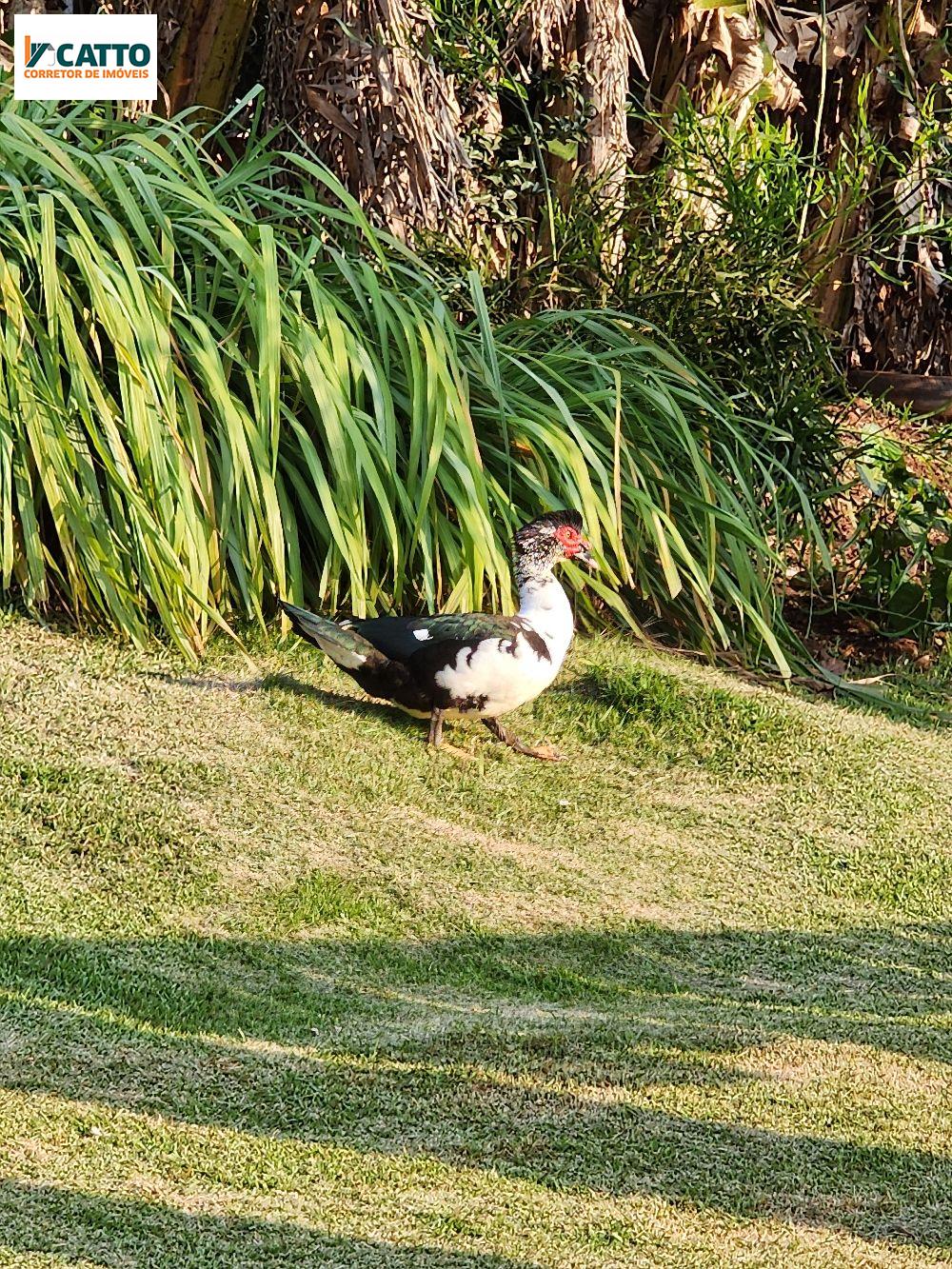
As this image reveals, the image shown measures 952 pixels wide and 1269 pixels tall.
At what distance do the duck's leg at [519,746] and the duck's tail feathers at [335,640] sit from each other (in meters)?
0.42

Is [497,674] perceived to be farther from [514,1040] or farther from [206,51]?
[206,51]

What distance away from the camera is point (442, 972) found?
328 centimetres

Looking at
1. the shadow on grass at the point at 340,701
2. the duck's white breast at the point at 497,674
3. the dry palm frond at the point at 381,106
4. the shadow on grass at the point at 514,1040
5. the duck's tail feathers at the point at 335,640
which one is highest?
the dry palm frond at the point at 381,106

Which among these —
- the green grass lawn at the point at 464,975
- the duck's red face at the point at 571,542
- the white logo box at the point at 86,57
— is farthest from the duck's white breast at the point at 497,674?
the white logo box at the point at 86,57

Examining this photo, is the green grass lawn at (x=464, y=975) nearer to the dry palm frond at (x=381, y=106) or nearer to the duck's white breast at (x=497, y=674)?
the duck's white breast at (x=497, y=674)

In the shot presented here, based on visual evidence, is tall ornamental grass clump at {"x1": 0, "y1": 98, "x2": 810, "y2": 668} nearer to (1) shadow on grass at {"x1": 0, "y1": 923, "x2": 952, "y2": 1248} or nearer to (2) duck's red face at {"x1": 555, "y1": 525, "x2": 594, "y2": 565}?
(2) duck's red face at {"x1": 555, "y1": 525, "x2": 594, "y2": 565}

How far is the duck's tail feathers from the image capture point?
3.94 metres

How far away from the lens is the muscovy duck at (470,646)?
3.96 m

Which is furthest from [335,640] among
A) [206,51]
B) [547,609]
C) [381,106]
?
[206,51]

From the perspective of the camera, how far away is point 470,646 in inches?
155

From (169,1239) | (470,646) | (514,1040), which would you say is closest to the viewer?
(169,1239)

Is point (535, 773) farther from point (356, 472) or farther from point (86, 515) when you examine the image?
point (86, 515)

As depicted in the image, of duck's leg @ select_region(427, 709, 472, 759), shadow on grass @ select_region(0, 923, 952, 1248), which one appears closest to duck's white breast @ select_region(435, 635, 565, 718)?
duck's leg @ select_region(427, 709, 472, 759)

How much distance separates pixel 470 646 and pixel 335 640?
0.36 meters
